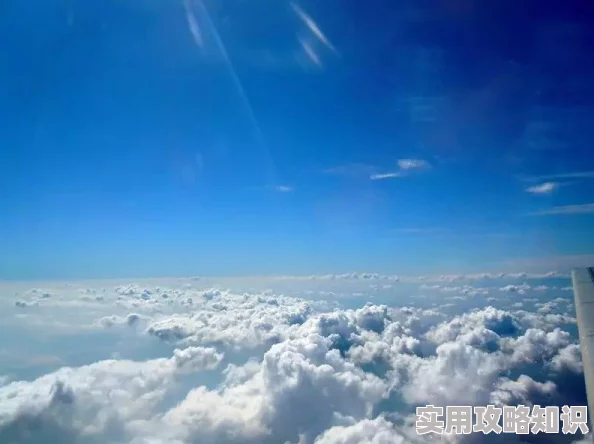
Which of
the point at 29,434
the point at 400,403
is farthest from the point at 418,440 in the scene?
the point at 29,434

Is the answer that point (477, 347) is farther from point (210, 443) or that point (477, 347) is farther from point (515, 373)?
point (210, 443)

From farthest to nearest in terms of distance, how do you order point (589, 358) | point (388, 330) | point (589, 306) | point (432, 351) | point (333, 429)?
point (388, 330), point (432, 351), point (333, 429), point (589, 306), point (589, 358)

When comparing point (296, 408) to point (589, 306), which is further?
point (296, 408)

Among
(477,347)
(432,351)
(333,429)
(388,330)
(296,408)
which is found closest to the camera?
(333,429)

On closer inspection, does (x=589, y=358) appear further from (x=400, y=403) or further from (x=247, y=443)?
(x=400, y=403)

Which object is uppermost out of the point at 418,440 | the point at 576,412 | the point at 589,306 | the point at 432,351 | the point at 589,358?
the point at 589,306

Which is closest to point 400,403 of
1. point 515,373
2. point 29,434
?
point 515,373

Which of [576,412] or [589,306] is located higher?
[589,306]
